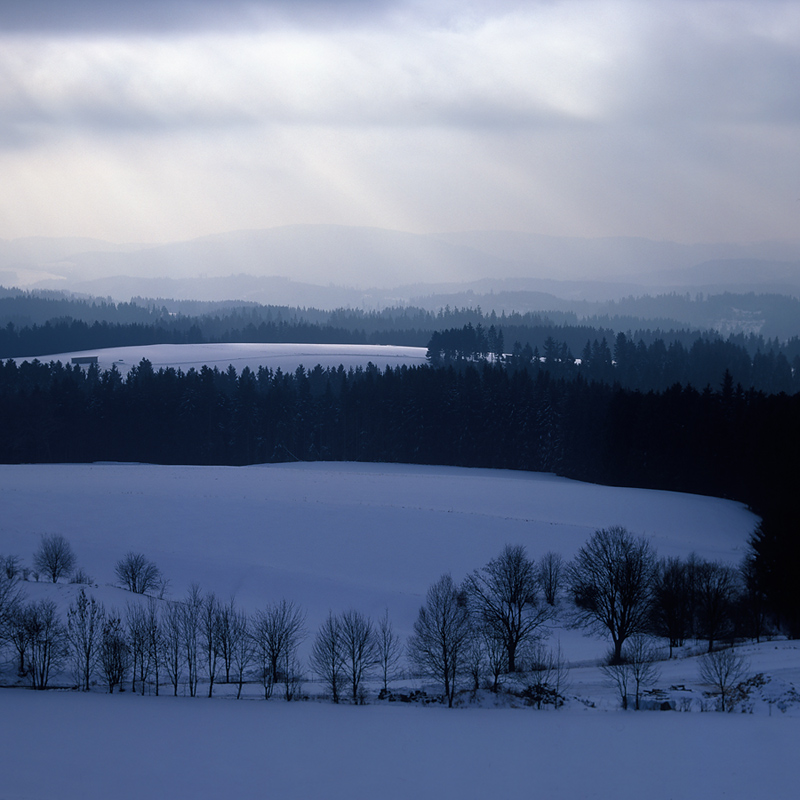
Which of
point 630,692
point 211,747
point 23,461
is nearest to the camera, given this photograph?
point 211,747

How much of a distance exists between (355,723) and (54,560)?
71.9 feet

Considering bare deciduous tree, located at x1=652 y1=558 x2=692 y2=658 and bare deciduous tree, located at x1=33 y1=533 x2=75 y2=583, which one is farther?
bare deciduous tree, located at x1=33 y1=533 x2=75 y2=583

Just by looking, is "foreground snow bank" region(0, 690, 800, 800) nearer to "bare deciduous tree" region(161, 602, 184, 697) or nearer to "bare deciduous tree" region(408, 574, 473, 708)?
"bare deciduous tree" region(408, 574, 473, 708)

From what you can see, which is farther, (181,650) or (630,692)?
(181,650)

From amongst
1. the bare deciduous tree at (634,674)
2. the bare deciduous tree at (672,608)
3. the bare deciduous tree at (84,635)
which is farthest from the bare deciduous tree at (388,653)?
the bare deciduous tree at (672,608)

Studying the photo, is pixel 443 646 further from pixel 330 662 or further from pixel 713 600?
pixel 713 600

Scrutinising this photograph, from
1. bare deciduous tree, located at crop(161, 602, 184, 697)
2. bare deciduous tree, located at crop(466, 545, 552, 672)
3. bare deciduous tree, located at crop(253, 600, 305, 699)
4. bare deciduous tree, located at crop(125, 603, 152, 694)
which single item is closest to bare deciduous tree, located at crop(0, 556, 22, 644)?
bare deciduous tree, located at crop(125, 603, 152, 694)

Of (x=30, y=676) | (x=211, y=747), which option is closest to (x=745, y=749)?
(x=211, y=747)

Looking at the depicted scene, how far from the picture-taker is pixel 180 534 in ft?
145

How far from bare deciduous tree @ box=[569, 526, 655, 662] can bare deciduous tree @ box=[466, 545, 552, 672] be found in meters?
2.07

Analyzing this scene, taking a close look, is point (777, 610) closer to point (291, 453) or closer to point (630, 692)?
point (630, 692)

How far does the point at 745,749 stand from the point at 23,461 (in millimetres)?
87117

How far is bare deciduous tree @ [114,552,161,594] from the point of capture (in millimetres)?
35969

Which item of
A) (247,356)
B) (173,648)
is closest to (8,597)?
(173,648)
